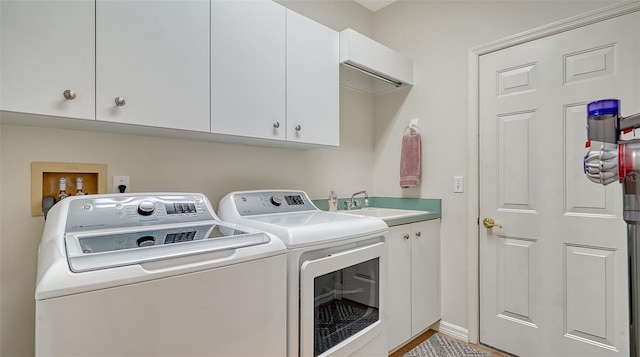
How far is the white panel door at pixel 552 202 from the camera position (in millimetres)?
1693

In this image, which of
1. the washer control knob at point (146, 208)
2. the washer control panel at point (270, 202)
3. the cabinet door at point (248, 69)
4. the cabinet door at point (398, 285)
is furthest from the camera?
the cabinet door at point (398, 285)

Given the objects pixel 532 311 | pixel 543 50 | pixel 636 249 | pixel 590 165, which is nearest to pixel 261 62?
pixel 590 165

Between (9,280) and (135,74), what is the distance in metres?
0.95

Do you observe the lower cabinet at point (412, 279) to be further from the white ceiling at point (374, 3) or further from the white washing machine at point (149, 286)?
the white ceiling at point (374, 3)

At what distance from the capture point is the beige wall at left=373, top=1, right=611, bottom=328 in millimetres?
2180

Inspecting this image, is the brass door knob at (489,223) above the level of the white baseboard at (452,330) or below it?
above

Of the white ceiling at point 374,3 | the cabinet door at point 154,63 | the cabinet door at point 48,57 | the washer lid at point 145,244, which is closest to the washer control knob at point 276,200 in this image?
the washer lid at point 145,244

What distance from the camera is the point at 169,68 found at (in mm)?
1287

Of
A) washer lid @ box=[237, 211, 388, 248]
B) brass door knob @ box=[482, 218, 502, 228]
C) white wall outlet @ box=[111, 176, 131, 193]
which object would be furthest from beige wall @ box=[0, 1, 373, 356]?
brass door knob @ box=[482, 218, 502, 228]

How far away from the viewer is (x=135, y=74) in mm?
1205

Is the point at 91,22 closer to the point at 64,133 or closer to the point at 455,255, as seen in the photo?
the point at 64,133

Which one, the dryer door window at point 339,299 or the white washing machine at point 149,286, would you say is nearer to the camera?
the white washing machine at point 149,286

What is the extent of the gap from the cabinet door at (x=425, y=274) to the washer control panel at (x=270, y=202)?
793 mm

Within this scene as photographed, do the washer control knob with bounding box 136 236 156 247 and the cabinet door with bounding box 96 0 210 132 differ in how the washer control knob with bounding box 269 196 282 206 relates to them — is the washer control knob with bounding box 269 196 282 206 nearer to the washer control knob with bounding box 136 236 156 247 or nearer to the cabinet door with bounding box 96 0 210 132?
the cabinet door with bounding box 96 0 210 132
